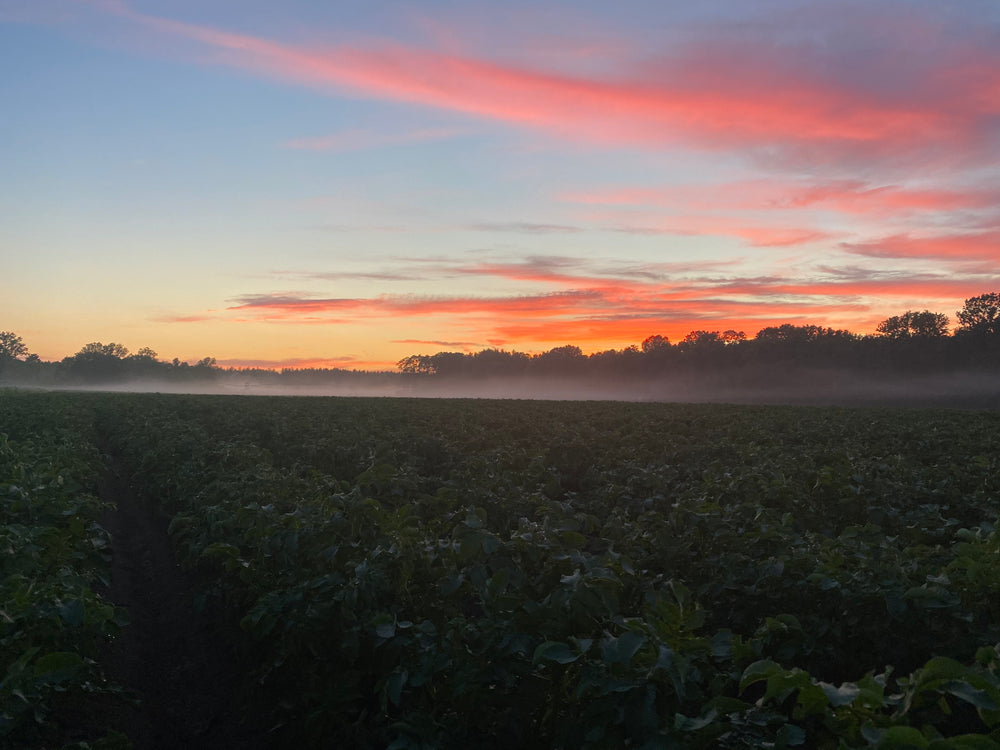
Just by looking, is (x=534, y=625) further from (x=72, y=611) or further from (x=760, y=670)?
(x=72, y=611)

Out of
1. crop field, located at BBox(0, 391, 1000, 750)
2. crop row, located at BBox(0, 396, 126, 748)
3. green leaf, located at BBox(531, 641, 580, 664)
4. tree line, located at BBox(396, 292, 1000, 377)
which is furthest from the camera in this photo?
tree line, located at BBox(396, 292, 1000, 377)

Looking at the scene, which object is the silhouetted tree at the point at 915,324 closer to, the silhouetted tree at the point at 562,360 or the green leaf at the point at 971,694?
the silhouetted tree at the point at 562,360

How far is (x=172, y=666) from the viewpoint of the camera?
7.66 metres

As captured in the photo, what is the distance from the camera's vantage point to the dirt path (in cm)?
619

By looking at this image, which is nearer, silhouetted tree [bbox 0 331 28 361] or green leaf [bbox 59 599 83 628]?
green leaf [bbox 59 599 83 628]

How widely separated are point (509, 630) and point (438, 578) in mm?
1267

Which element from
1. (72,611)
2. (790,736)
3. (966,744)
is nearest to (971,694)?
(966,744)

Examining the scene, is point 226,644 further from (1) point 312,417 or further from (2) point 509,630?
(1) point 312,417

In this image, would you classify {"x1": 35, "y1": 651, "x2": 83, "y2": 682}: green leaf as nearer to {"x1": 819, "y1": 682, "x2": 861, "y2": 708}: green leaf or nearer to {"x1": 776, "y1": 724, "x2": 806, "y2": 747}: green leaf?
{"x1": 776, "y1": 724, "x2": 806, "y2": 747}: green leaf

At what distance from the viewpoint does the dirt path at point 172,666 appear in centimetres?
619

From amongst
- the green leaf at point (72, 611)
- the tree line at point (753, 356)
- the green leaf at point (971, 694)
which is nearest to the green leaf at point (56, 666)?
the green leaf at point (72, 611)

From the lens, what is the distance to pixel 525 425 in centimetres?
2403

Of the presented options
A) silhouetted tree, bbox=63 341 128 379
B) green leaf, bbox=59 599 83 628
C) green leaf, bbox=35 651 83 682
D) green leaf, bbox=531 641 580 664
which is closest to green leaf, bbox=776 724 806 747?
green leaf, bbox=531 641 580 664

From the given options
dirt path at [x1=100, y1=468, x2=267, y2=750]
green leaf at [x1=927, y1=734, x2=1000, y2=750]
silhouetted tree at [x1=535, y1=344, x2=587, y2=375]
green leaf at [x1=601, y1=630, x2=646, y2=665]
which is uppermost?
silhouetted tree at [x1=535, y1=344, x2=587, y2=375]
